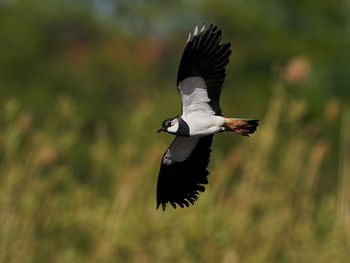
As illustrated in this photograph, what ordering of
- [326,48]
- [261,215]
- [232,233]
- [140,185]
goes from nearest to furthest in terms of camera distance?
[232,233] < [261,215] < [140,185] < [326,48]

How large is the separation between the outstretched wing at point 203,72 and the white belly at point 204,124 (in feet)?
0.26

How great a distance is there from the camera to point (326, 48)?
4484cm

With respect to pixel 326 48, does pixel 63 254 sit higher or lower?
lower

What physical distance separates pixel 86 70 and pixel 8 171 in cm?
3515

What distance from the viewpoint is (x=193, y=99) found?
8758mm

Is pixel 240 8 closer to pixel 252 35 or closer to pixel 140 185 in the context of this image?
pixel 252 35

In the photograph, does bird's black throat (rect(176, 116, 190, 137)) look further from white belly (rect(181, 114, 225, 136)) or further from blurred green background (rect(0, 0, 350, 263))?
blurred green background (rect(0, 0, 350, 263))

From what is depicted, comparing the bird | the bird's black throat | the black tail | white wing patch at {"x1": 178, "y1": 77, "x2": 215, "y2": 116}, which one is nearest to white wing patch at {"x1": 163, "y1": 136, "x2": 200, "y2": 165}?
the bird

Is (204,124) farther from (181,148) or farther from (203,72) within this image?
(181,148)

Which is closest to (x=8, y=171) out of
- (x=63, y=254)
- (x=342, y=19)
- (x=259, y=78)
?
(x=63, y=254)

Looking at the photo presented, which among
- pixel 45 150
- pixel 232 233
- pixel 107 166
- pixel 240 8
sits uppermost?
pixel 240 8

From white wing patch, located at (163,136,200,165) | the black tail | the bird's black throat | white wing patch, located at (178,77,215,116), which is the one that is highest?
white wing patch, located at (163,136,200,165)

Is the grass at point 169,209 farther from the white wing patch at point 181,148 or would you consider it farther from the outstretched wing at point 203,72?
the outstretched wing at point 203,72

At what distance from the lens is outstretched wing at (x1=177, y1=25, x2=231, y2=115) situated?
8734mm
